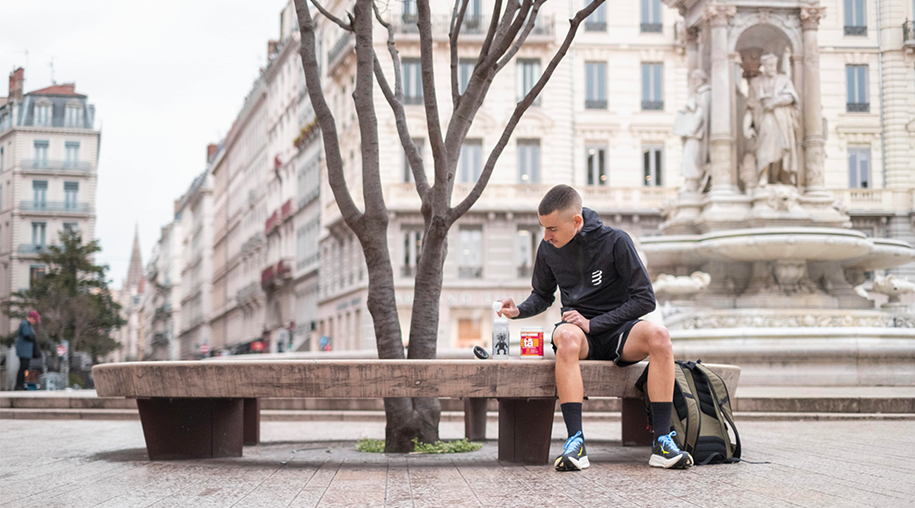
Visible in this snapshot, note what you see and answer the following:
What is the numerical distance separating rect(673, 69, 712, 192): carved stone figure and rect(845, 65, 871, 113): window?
Answer: 2955 centimetres

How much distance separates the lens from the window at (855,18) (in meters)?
43.3

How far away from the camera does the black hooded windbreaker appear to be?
5.88m

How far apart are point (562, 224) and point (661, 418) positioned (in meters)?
1.15

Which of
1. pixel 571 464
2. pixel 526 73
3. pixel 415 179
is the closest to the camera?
pixel 571 464

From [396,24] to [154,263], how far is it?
12487 cm

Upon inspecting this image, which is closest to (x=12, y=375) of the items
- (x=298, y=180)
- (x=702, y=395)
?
(x=702, y=395)

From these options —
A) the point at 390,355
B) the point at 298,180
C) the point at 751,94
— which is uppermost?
the point at 298,180

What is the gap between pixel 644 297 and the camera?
587 cm

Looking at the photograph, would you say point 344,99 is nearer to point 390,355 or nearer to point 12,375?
point 12,375

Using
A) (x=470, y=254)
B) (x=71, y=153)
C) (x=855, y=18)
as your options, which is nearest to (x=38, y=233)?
(x=71, y=153)

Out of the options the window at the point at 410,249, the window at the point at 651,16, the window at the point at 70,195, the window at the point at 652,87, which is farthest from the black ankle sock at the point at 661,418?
the window at the point at 70,195

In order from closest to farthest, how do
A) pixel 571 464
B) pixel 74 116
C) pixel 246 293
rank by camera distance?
pixel 571 464 < pixel 74 116 < pixel 246 293

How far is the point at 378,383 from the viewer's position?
5824 millimetres

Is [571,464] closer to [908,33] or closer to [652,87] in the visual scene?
[652,87]
